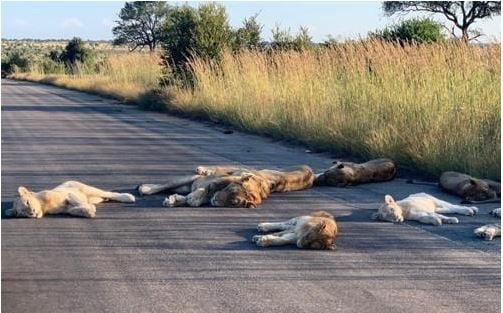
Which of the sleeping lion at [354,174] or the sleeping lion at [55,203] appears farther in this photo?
the sleeping lion at [354,174]

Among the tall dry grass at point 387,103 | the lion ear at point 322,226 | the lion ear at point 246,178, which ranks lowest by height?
the lion ear at point 322,226

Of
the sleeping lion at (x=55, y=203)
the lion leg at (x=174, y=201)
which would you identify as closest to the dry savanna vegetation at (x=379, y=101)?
the lion leg at (x=174, y=201)

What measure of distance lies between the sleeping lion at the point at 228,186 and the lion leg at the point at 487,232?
83.5 inches

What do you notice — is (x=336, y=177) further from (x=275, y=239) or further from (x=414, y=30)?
(x=414, y=30)

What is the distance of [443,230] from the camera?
7371mm

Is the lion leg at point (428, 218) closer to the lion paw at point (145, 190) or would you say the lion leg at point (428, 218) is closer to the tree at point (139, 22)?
the lion paw at point (145, 190)

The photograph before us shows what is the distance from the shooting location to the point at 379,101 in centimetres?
1322

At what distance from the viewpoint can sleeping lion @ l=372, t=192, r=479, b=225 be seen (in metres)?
7.63

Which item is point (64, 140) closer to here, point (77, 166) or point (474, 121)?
point (77, 166)

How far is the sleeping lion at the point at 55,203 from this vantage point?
772 cm

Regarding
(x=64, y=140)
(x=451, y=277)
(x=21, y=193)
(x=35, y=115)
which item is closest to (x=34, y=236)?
(x=21, y=193)

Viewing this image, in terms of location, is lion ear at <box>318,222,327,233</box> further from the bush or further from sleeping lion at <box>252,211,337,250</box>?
the bush

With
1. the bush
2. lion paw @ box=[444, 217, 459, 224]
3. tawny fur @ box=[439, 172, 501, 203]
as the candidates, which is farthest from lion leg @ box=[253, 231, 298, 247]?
the bush

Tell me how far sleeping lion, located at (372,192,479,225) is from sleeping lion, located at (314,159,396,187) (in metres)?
1.55
